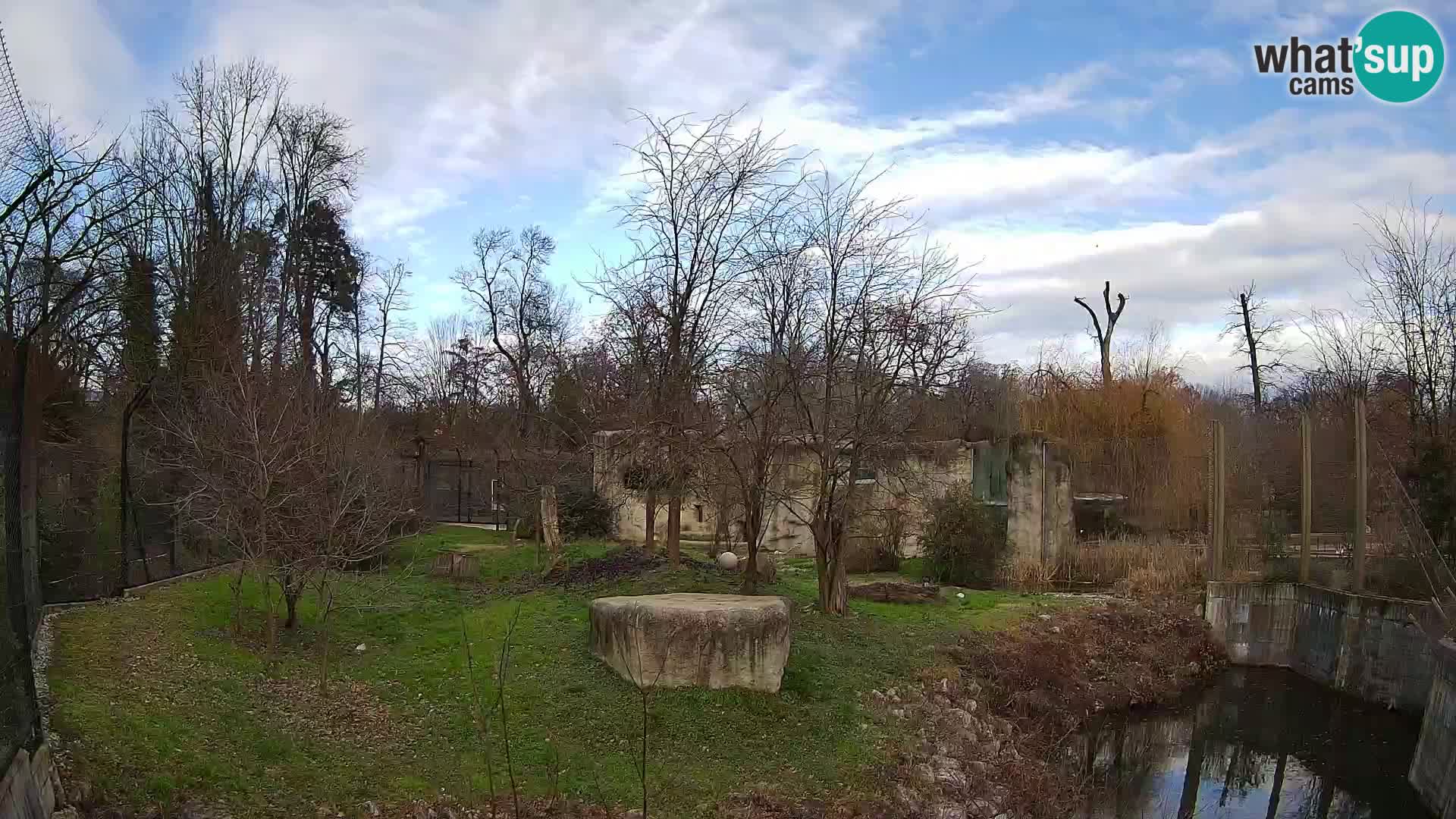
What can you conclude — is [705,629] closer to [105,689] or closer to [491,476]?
[105,689]

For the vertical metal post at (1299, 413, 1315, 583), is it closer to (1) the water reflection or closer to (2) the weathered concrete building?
(1) the water reflection

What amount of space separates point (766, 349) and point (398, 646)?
228 inches

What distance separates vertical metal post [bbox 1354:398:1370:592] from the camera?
46.2 ft

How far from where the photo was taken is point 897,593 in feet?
51.8

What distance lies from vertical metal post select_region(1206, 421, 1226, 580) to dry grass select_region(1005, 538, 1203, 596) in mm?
788

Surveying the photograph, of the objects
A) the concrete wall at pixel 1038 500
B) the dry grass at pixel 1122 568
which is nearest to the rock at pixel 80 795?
the dry grass at pixel 1122 568

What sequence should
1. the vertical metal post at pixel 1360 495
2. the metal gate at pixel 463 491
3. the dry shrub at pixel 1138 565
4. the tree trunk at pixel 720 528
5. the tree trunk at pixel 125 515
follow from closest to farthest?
the tree trunk at pixel 125 515
the vertical metal post at pixel 1360 495
the tree trunk at pixel 720 528
the dry shrub at pixel 1138 565
the metal gate at pixel 463 491

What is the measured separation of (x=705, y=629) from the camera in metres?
9.58

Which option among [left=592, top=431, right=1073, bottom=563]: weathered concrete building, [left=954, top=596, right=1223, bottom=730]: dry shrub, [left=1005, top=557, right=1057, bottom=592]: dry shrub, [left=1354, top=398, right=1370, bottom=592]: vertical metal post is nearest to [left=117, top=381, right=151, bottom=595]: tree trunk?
[left=592, top=431, right=1073, bottom=563]: weathered concrete building

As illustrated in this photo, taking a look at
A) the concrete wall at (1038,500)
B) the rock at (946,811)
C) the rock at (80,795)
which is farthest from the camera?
the concrete wall at (1038,500)

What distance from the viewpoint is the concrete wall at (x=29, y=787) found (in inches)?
196

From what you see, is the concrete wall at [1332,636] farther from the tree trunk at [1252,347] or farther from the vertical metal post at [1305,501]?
the tree trunk at [1252,347]

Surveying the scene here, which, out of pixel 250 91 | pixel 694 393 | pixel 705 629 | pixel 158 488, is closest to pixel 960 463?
pixel 694 393

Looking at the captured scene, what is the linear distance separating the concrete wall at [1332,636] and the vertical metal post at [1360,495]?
50 centimetres
